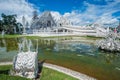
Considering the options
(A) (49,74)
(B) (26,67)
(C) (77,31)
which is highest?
(C) (77,31)

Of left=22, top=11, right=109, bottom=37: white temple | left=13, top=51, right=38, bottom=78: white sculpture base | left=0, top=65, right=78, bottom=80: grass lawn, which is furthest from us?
left=22, top=11, right=109, bottom=37: white temple

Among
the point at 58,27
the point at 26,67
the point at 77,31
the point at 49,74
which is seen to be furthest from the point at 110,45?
the point at 58,27

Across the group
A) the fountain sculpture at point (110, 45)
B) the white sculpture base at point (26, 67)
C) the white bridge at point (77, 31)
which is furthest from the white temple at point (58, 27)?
the white sculpture base at point (26, 67)

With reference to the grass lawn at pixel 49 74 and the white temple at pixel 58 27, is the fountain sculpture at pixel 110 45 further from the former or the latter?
the white temple at pixel 58 27

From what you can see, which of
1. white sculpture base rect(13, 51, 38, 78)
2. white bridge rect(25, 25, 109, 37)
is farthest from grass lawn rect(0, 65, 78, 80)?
white bridge rect(25, 25, 109, 37)

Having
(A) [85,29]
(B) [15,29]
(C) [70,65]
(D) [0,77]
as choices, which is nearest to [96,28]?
(A) [85,29]

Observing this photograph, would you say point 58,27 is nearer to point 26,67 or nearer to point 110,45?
point 110,45

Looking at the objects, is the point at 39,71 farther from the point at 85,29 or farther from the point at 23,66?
the point at 85,29

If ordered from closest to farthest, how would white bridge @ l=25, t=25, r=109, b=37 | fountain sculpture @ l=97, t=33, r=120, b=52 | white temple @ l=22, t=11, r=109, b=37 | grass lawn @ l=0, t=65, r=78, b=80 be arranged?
grass lawn @ l=0, t=65, r=78, b=80 < fountain sculpture @ l=97, t=33, r=120, b=52 < white bridge @ l=25, t=25, r=109, b=37 < white temple @ l=22, t=11, r=109, b=37

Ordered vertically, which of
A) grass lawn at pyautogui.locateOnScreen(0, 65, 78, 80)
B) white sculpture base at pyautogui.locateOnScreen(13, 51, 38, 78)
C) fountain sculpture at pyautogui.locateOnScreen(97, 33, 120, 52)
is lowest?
grass lawn at pyautogui.locateOnScreen(0, 65, 78, 80)

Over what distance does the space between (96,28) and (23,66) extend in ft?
247

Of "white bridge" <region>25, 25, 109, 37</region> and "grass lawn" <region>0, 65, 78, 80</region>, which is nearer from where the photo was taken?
"grass lawn" <region>0, 65, 78, 80</region>

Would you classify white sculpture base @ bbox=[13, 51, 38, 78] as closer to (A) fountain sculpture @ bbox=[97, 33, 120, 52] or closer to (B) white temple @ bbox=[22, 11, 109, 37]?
(A) fountain sculpture @ bbox=[97, 33, 120, 52]

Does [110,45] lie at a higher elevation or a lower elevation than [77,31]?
lower
